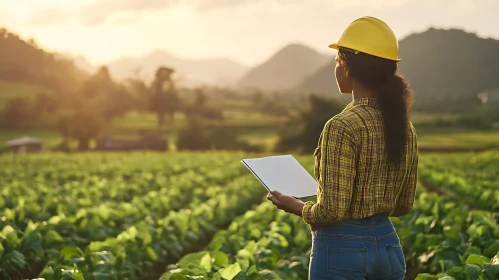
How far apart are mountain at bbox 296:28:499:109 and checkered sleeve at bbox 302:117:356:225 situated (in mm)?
150545

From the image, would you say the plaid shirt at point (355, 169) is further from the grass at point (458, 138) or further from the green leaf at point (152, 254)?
the grass at point (458, 138)

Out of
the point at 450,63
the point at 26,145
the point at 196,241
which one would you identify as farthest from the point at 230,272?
the point at 450,63

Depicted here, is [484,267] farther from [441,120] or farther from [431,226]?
[441,120]

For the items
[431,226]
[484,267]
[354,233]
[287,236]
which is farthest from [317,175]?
[431,226]

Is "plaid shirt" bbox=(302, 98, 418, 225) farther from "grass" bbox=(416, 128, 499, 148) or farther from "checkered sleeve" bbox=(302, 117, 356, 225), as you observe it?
"grass" bbox=(416, 128, 499, 148)

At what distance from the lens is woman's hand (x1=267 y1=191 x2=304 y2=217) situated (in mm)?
3042

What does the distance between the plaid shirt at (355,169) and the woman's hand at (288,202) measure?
0.24 feet

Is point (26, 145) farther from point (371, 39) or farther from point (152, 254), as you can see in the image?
point (371, 39)

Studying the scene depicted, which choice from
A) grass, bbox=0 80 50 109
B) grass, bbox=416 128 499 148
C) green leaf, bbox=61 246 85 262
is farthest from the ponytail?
grass, bbox=0 80 50 109

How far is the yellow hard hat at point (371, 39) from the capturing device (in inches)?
113

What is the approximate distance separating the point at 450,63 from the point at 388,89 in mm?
179114

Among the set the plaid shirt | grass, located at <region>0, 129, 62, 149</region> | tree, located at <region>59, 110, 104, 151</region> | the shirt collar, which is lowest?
grass, located at <region>0, 129, 62, 149</region>

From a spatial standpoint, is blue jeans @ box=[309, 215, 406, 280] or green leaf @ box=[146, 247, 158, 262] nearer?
blue jeans @ box=[309, 215, 406, 280]

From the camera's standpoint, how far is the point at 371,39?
113 inches
